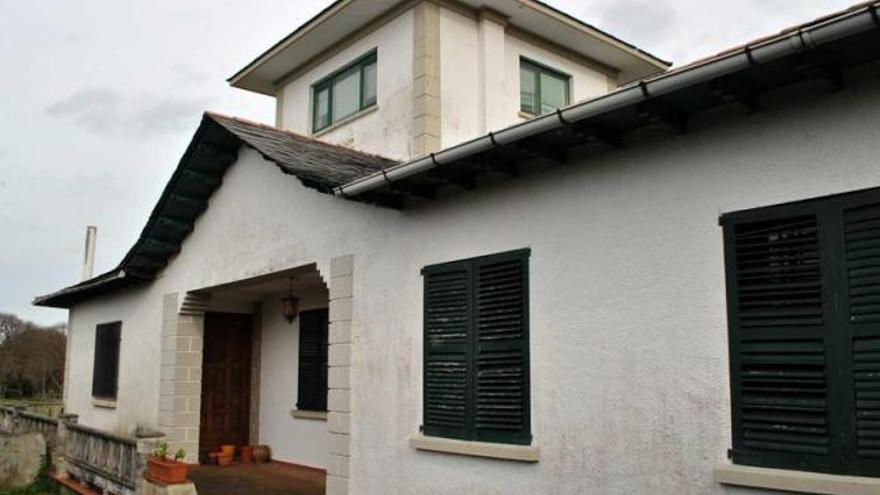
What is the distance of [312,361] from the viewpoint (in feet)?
38.6

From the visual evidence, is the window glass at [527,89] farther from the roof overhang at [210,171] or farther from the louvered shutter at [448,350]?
the louvered shutter at [448,350]

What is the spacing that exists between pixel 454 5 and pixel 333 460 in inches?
→ 265

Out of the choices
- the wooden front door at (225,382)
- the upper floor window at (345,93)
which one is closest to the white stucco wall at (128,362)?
the wooden front door at (225,382)

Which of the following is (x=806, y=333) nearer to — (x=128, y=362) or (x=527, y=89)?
(x=527, y=89)

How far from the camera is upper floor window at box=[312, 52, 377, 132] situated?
12.1 meters

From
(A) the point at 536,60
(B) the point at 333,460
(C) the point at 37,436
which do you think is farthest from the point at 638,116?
(C) the point at 37,436

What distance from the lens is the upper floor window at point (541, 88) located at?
12.4 metres

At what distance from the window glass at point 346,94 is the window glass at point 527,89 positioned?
8.30 ft

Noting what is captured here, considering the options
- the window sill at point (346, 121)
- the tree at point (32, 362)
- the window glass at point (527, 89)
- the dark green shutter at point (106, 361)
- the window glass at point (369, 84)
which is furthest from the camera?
the tree at point (32, 362)

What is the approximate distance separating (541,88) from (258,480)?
7.28m

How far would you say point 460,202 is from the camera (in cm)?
716

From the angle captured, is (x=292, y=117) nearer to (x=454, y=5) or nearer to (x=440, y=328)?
(x=454, y=5)

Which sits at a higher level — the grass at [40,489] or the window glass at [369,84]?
the window glass at [369,84]

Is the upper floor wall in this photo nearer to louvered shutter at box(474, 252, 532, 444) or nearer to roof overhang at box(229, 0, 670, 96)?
roof overhang at box(229, 0, 670, 96)
